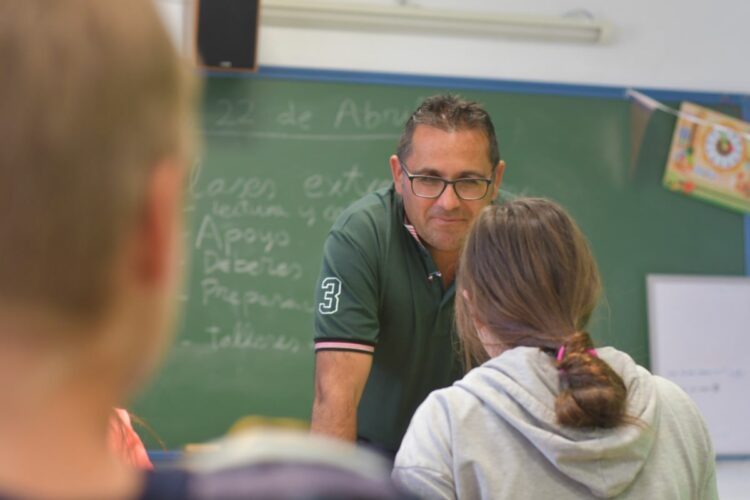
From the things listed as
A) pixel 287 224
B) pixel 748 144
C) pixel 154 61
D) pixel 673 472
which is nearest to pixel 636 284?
pixel 748 144

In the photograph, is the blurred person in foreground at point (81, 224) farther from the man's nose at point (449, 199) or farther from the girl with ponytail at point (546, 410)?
the man's nose at point (449, 199)

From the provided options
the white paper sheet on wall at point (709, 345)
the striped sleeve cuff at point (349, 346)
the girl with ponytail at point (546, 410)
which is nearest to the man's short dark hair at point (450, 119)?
the striped sleeve cuff at point (349, 346)

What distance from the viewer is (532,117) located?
3895mm

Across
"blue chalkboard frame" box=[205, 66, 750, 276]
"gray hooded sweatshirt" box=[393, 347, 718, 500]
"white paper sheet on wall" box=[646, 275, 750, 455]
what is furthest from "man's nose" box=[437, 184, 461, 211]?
"white paper sheet on wall" box=[646, 275, 750, 455]

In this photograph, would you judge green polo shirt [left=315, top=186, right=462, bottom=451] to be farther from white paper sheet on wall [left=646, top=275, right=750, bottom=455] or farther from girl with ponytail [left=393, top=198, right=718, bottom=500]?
white paper sheet on wall [left=646, top=275, right=750, bottom=455]

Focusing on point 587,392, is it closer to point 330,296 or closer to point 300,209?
point 330,296

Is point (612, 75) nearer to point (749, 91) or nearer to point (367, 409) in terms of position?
point (749, 91)

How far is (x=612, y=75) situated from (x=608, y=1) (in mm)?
305

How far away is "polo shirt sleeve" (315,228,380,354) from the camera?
2.20 metres

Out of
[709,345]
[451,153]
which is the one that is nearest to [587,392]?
[451,153]

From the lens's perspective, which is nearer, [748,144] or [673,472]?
[673,472]

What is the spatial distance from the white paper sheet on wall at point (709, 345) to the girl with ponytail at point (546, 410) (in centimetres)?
234

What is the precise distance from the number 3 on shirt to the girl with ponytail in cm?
67

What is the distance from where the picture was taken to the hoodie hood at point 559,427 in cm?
143
